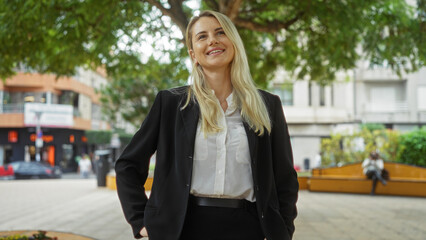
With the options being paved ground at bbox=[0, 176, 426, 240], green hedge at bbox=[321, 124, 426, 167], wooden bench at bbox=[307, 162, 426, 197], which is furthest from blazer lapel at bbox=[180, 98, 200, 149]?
green hedge at bbox=[321, 124, 426, 167]

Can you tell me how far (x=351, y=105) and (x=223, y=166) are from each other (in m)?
32.7

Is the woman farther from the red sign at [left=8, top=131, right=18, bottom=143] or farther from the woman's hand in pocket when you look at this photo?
the red sign at [left=8, top=131, right=18, bottom=143]

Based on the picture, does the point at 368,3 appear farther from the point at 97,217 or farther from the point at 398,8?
the point at 97,217

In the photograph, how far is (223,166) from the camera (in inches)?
86.4

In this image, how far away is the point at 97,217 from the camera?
10.4 meters

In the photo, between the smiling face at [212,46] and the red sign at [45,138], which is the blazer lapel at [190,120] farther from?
Answer: the red sign at [45,138]

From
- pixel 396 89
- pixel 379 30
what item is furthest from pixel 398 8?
A: pixel 396 89

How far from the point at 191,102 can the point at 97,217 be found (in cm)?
866

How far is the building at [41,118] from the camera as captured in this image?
39.0 m

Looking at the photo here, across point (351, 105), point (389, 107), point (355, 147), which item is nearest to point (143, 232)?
point (355, 147)

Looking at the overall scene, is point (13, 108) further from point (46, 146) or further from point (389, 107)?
point (389, 107)

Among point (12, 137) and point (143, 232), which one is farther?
point (12, 137)

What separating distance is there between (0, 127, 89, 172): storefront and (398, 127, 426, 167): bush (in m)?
27.2

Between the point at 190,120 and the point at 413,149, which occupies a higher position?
Answer: the point at 190,120
